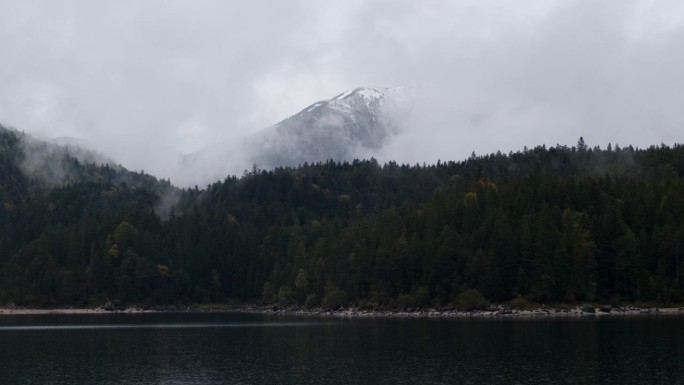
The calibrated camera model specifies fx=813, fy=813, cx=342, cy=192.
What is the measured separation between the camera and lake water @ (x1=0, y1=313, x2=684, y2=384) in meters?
70.6

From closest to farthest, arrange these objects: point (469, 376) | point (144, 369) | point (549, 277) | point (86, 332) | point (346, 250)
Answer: point (469, 376) < point (144, 369) < point (86, 332) < point (549, 277) < point (346, 250)

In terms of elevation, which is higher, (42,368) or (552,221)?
(552,221)

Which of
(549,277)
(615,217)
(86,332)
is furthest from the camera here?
(615,217)

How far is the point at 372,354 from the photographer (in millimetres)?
86438

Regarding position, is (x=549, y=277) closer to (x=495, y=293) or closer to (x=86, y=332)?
(x=495, y=293)

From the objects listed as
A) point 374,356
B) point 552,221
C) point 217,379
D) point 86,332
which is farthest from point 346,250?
point 217,379

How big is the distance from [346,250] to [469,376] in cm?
12478

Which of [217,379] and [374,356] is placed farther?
[374,356]

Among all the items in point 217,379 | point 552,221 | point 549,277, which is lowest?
point 217,379

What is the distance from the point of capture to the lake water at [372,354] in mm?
70625

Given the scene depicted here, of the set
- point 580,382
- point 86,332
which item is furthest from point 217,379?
point 86,332

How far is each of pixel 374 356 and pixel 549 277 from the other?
72.8 m

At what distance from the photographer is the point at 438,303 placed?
160m

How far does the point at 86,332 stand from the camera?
130m
